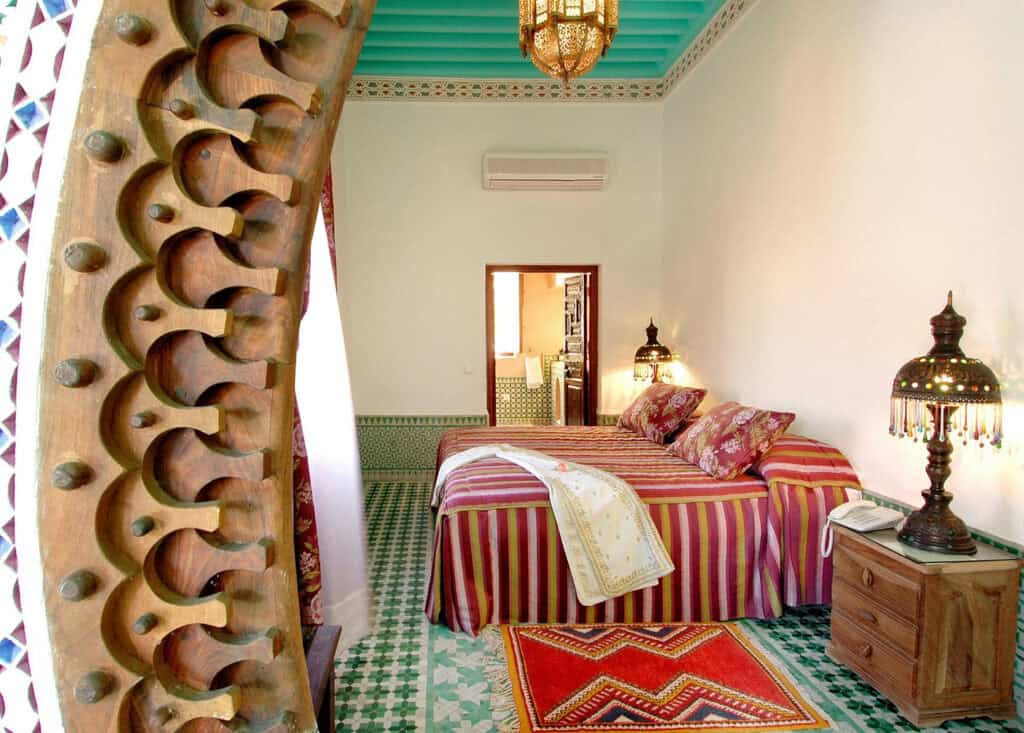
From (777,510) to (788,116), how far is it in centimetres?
235

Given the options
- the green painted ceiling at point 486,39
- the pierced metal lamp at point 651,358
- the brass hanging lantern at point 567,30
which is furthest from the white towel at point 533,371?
the brass hanging lantern at point 567,30

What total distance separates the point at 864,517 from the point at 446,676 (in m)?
1.83

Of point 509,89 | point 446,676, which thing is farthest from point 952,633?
point 509,89

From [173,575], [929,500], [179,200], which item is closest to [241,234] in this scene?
[179,200]

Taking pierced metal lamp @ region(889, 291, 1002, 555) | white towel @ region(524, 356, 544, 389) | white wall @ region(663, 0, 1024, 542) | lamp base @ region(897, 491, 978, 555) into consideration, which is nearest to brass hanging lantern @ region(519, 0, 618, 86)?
white wall @ region(663, 0, 1024, 542)

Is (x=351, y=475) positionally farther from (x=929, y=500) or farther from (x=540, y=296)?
(x=540, y=296)

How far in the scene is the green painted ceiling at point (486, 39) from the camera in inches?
179

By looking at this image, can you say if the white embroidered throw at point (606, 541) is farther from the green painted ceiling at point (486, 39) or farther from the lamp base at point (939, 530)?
the green painted ceiling at point (486, 39)

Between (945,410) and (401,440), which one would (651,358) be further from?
(945,410)

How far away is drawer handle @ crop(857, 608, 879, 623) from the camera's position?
237cm

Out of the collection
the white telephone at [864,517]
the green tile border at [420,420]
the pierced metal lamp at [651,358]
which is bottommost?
the green tile border at [420,420]

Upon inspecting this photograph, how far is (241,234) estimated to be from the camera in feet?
1.65

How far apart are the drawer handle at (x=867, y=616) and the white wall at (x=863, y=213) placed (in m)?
0.55

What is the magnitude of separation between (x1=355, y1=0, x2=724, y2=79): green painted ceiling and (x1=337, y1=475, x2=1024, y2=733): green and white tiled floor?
397 cm
